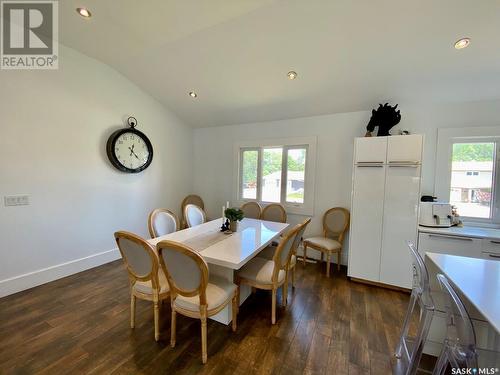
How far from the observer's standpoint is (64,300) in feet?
7.43

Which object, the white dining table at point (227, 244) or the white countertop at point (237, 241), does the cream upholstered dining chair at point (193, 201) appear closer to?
the white countertop at point (237, 241)

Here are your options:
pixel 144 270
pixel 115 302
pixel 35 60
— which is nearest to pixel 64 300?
pixel 115 302

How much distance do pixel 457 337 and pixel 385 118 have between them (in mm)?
2385

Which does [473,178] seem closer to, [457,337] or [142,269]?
[457,337]

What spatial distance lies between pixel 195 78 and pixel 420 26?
255cm

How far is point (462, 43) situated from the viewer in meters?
1.98

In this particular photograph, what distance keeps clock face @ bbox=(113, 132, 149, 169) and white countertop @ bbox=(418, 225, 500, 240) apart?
3.97 meters

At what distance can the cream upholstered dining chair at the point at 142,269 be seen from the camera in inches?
62.6

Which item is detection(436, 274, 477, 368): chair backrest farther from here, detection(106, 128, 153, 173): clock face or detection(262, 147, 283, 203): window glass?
detection(106, 128, 153, 173): clock face

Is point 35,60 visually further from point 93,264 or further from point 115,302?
point 115,302

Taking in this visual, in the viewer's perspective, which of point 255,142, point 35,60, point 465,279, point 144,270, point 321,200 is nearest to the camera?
point 465,279

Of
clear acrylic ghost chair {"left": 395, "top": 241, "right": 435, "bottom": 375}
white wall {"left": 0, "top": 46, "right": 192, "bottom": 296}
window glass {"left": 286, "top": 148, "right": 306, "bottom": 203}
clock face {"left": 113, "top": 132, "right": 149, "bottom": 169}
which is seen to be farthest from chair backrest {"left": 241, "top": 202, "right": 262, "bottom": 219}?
clear acrylic ghost chair {"left": 395, "top": 241, "right": 435, "bottom": 375}

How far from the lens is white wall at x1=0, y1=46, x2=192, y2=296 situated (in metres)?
2.32

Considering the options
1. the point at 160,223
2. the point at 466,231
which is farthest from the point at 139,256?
the point at 466,231
